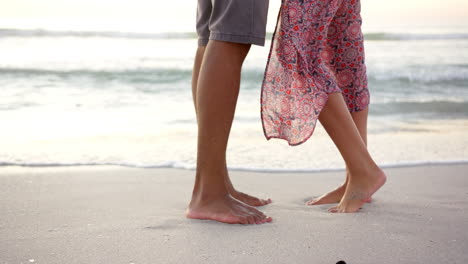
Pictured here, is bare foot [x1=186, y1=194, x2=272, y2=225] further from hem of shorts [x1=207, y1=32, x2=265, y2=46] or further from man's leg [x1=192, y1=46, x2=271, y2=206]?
hem of shorts [x1=207, y1=32, x2=265, y2=46]

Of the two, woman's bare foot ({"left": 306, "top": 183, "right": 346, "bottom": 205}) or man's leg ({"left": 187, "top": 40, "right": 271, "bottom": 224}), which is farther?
woman's bare foot ({"left": 306, "top": 183, "right": 346, "bottom": 205})

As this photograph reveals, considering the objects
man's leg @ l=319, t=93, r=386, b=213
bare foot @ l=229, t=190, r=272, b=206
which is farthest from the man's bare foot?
bare foot @ l=229, t=190, r=272, b=206

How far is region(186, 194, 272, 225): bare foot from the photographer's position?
173cm

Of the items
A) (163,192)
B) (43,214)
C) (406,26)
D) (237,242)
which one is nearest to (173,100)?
(163,192)

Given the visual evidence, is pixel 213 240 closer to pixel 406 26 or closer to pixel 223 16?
pixel 223 16

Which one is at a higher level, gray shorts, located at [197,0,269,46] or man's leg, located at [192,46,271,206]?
gray shorts, located at [197,0,269,46]

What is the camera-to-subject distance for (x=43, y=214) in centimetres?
188

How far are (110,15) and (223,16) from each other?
11378 mm

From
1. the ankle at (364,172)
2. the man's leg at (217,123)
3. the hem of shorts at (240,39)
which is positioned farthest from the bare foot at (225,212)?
the hem of shorts at (240,39)

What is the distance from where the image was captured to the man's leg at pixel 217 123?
1.72 metres

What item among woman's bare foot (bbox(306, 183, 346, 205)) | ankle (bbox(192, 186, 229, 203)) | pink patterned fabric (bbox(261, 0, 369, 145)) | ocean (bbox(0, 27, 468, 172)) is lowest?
ocean (bbox(0, 27, 468, 172))

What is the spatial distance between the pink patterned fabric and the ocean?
79 cm

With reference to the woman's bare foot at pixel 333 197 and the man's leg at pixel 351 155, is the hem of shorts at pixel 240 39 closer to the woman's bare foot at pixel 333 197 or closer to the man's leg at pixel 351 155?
the man's leg at pixel 351 155

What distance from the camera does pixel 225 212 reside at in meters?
1.75
